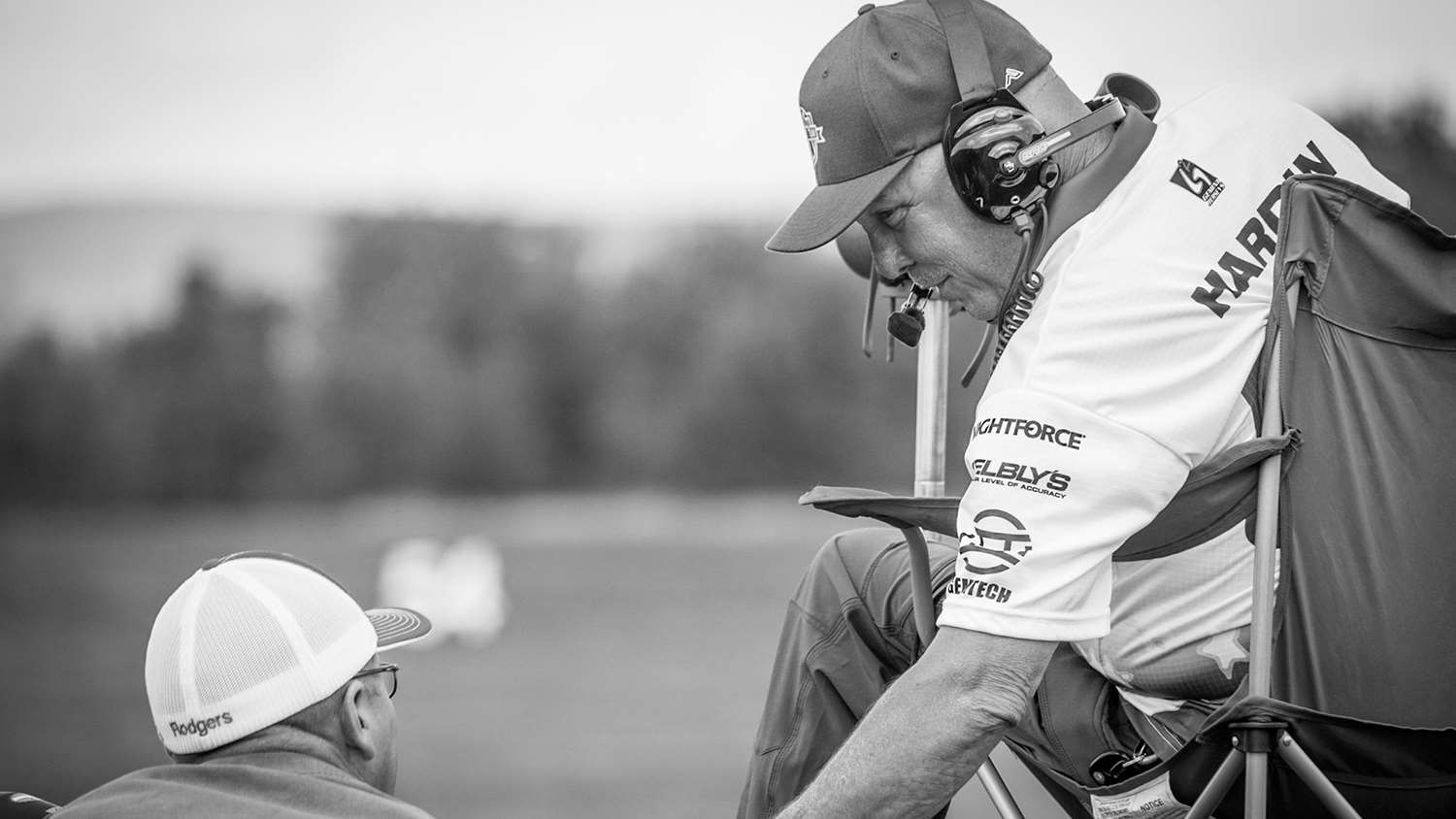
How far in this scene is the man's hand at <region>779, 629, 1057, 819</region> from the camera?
1.63 metres

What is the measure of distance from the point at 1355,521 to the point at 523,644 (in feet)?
70.9

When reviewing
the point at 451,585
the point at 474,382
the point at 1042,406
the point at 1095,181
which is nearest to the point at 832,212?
the point at 1095,181

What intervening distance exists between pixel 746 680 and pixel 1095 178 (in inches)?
689

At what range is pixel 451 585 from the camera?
24.9 m

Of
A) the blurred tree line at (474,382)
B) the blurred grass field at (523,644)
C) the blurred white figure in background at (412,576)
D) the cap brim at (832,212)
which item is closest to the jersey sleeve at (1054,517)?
the cap brim at (832,212)

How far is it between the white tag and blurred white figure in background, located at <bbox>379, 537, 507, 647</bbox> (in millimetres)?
20390

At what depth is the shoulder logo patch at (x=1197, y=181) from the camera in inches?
70.6

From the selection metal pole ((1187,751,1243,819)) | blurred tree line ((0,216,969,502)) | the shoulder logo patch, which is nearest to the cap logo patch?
the shoulder logo patch

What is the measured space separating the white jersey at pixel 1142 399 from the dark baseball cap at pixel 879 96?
29cm

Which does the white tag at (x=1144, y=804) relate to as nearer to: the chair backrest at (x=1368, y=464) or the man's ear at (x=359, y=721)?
the chair backrest at (x=1368, y=464)

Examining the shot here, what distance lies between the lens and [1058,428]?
5.34 feet

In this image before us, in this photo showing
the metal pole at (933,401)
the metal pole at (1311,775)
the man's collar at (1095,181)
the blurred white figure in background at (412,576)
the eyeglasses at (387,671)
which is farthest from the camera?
the blurred white figure in background at (412,576)

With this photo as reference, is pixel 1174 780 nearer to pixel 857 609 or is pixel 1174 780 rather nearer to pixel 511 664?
pixel 857 609

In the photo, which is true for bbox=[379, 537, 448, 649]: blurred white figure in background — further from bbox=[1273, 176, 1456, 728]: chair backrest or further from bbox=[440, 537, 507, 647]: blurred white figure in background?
bbox=[1273, 176, 1456, 728]: chair backrest
